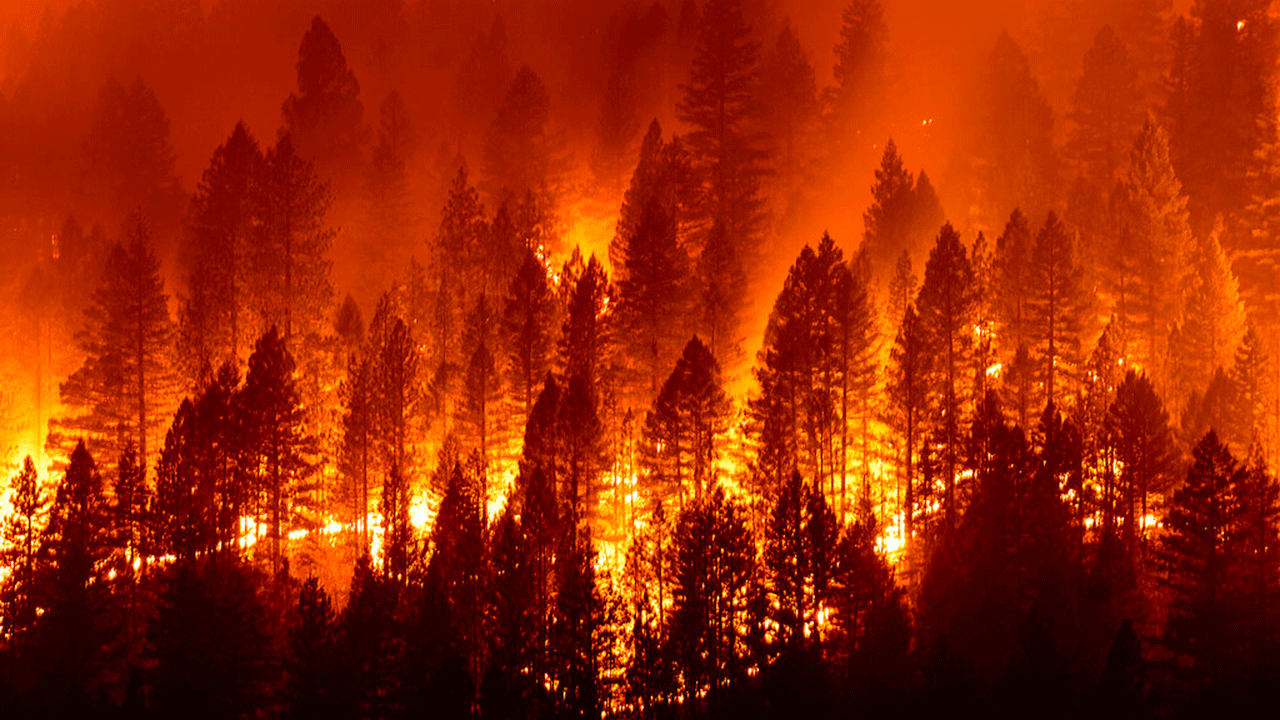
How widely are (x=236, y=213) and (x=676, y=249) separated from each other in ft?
73.5

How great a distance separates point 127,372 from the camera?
195ft

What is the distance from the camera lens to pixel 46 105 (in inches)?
4835

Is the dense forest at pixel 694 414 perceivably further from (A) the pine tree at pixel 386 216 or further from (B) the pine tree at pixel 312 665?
(A) the pine tree at pixel 386 216

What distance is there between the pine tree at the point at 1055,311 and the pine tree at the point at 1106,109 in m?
26.2

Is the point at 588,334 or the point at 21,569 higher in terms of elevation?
the point at 588,334

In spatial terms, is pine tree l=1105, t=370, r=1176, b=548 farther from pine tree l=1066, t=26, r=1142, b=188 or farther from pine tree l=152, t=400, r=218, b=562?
pine tree l=152, t=400, r=218, b=562

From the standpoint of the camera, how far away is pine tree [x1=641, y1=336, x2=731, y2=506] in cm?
5109

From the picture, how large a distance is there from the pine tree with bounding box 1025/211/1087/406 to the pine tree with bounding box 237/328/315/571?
→ 32477mm

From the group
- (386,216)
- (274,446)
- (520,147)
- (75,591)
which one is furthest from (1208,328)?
(75,591)

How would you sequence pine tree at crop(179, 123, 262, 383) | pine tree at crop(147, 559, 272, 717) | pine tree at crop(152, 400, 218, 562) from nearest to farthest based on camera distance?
pine tree at crop(147, 559, 272, 717) → pine tree at crop(152, 400, 218, 562) → pine tree at crop(179, 123, 262, 383)

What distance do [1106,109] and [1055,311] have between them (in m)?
31.1

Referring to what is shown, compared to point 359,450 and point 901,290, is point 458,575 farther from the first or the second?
point 901,290

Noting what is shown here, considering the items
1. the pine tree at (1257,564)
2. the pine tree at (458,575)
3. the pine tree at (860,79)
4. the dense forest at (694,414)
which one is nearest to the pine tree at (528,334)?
the dense forest at (694,414)

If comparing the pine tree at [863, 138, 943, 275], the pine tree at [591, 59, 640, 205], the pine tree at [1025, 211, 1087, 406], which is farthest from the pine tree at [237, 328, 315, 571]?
the pine tree at [591, 59, 640, 205]
